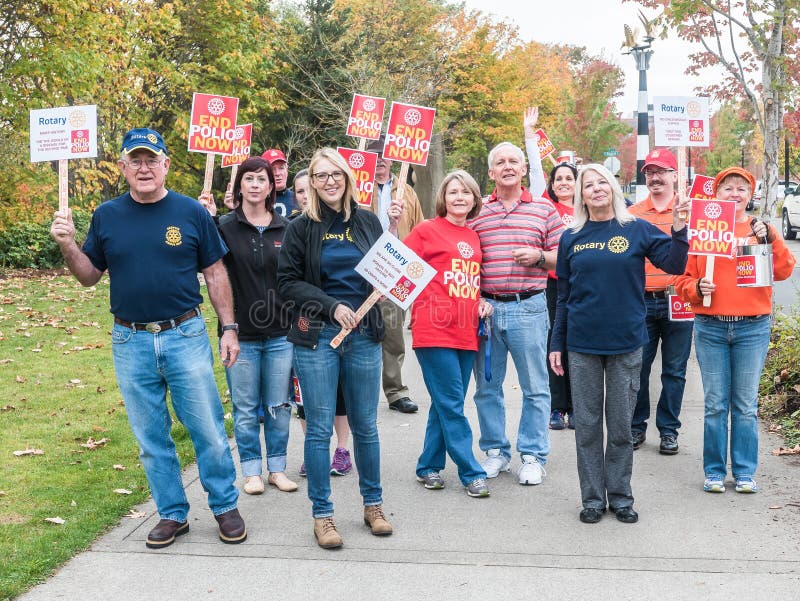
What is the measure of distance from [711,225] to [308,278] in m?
2.39

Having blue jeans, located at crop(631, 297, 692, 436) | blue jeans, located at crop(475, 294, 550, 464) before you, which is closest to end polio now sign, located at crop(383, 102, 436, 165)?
blue jeans, located at crop(475, 294, 550, 464)

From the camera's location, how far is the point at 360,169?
688 cm

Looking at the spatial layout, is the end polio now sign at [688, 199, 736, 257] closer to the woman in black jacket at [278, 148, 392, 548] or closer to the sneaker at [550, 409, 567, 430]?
the woman in black jacket at [278, 148, 392, 548]

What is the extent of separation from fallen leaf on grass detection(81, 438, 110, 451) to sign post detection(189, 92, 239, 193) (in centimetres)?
235

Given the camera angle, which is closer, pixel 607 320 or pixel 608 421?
pixel 607 320

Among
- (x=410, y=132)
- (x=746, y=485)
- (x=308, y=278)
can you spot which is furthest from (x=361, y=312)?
(x=746, y=485)

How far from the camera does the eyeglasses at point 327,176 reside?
4750 mm

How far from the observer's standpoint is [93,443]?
6.69 meters

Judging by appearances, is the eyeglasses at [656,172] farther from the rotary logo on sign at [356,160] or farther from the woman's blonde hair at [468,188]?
the rotary logo on sign at [356,160]

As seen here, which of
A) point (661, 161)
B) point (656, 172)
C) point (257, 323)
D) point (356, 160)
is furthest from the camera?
point (356, 160)

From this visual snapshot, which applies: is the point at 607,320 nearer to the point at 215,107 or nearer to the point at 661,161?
the point at 661,161

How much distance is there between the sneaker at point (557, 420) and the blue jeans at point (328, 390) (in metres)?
2.68

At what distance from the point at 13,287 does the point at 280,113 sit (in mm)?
12899

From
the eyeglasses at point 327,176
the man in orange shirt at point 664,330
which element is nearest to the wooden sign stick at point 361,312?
the eyeglasses at point 327,176
